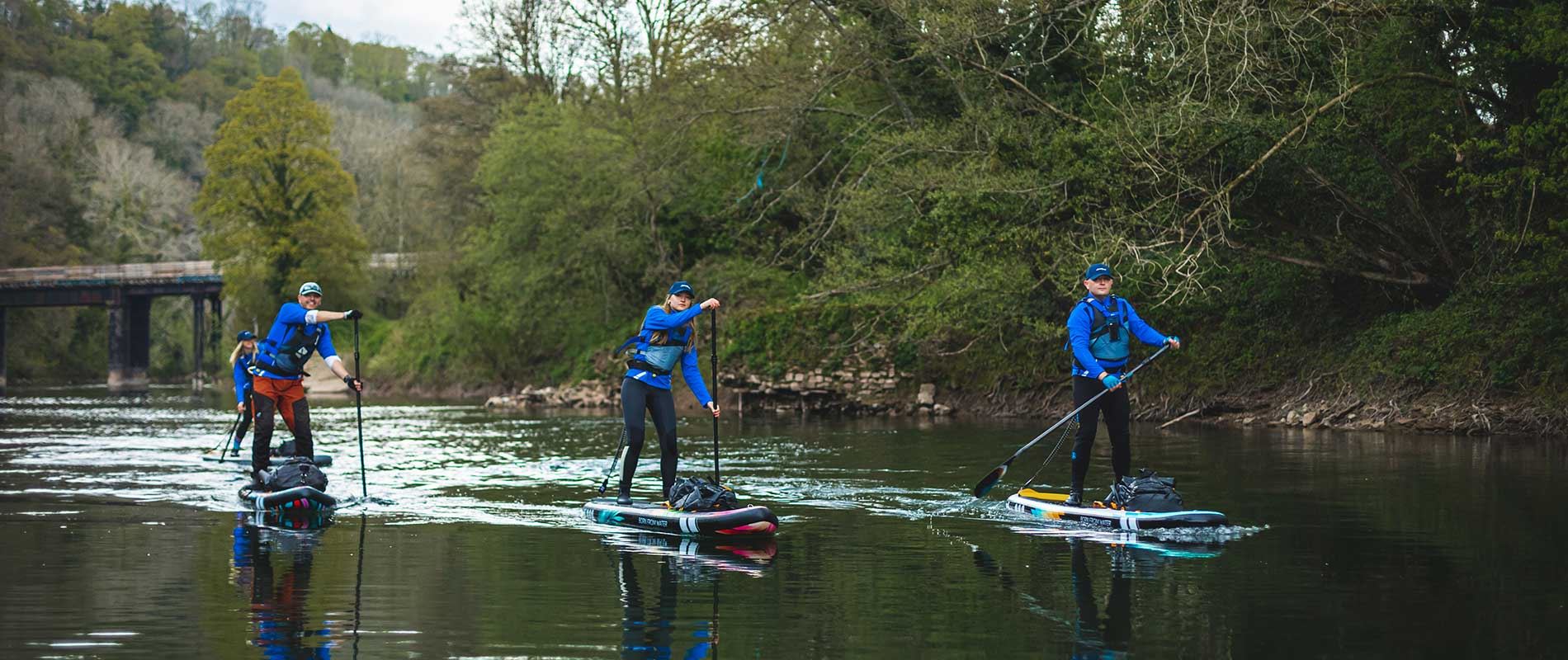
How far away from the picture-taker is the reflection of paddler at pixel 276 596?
8398 mm

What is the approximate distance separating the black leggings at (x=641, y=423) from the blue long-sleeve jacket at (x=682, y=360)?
80mm

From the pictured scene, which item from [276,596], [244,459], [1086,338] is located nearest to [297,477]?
[276,596]

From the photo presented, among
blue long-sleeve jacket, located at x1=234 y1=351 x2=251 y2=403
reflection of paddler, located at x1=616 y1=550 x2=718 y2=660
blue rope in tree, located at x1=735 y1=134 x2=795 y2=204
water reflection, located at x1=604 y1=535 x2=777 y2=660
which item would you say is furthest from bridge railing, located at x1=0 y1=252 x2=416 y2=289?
reflection of paddler, located at x1=616 y1=550 x2=718 y2=660

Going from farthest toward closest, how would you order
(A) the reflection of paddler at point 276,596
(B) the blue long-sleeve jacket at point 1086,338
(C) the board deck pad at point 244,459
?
(C) the board deck pad at point 244,459
(B) the blue long-sleeve jacket at point 1086,338
(A) the reflection of paddler at point 276,596

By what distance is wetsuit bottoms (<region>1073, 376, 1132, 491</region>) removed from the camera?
14.3 metres

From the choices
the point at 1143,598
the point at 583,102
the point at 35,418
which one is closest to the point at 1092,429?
the point at 1143,598

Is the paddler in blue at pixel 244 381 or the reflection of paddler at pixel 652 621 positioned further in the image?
the paddler in blue at pixel 244 381

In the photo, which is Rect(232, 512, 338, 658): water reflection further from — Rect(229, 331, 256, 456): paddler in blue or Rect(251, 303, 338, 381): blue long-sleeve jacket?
Rect(229, 331, 256, 456): paddler in blue

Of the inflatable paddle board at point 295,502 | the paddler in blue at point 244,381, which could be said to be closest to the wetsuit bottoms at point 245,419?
the paddler in blue at point 244,381

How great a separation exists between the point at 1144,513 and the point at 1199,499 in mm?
2926

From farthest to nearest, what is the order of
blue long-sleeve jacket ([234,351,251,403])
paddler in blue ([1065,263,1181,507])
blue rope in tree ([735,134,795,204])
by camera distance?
blue rope in tree ([735,134,795,204]), blue long-sleeve jacket ([234,351,251,403]), paddler in blue ([1065,263,1181,507])

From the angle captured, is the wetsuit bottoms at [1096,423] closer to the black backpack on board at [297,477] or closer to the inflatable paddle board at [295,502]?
the inflatable paddle board at [295,502]

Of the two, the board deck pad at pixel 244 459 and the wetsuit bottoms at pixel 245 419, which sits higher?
the wetsuit bottoms at pixel 245 419

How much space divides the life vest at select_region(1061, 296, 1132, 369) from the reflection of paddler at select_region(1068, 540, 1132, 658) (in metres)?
3.34
